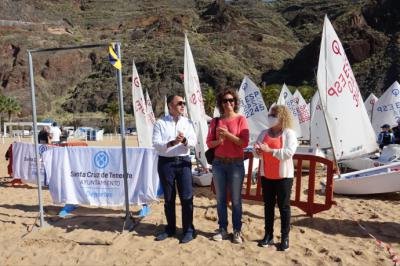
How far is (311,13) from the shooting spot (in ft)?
525

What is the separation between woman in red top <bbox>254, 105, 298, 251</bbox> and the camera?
4.83 metres

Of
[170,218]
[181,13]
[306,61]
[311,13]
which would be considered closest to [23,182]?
[170,218]

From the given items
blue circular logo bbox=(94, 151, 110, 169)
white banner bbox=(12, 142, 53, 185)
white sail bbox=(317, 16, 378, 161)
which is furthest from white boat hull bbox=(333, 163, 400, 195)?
white banner bbox=(12, 142, 53, 185)

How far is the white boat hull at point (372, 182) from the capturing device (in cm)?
770

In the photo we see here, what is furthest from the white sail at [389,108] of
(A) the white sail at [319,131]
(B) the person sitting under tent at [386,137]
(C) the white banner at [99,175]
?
(C) the white banner at [99,175]

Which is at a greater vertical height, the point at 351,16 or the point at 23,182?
the point at 351,16

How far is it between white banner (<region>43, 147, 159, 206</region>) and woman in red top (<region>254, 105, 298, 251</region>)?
2328 mm

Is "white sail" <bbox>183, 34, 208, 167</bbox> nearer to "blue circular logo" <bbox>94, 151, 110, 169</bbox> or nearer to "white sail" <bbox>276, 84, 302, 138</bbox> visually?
"blue circular logo" <bbox>94, 151, 110, 169</bbox>

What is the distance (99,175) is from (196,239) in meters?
2.23

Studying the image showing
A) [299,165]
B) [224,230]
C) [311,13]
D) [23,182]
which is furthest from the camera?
[311,13]

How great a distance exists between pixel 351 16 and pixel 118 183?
10254 centimetres

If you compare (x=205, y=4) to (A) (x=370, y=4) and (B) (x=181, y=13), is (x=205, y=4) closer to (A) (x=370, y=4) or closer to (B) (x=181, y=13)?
(B) (x=181, y=13)

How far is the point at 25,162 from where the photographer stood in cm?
970

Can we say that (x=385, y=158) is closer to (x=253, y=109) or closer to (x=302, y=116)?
(x=253, y=109)
